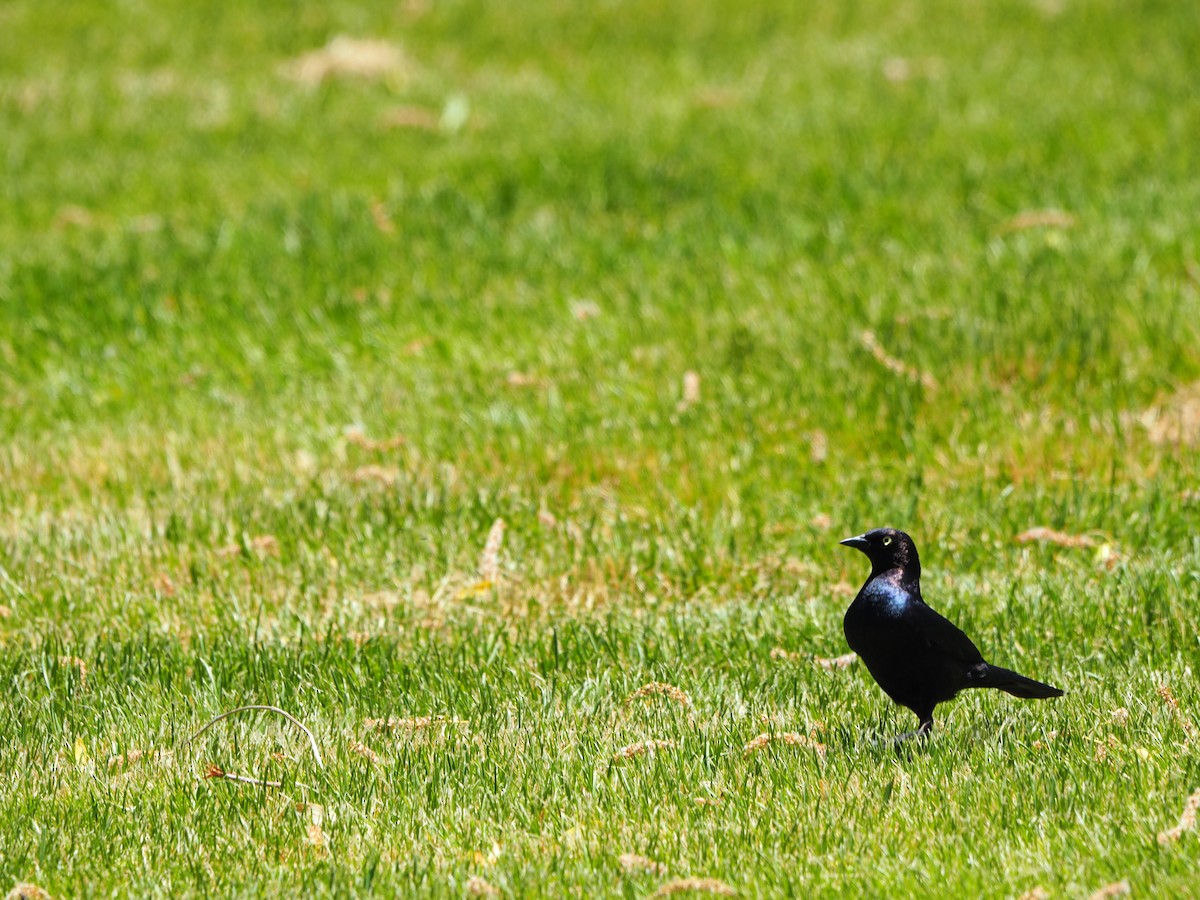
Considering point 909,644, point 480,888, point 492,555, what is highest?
point 909,644

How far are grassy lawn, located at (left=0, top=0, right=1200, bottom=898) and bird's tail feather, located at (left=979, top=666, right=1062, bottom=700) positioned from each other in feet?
0.35

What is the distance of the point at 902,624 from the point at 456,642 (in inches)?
68.0

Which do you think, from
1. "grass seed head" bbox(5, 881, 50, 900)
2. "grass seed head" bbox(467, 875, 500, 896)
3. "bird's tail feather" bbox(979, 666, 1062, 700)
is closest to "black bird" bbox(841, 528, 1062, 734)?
"bird's tail feather" bbox(979, 666, 1062, 700)

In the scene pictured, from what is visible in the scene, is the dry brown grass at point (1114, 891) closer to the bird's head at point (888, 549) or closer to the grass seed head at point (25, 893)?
the bird's head at point (888, 549)

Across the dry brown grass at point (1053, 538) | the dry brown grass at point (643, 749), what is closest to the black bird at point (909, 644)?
the dry brown grass at point (643, 749)

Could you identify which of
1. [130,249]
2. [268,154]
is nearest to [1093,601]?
[130,249]

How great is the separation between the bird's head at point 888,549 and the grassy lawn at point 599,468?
0.48 m

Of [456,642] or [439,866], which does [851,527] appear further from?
[439,866]

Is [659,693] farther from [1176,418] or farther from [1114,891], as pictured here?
[1176,418]

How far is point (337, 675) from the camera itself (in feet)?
16.4

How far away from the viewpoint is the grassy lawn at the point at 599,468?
3.87 metres

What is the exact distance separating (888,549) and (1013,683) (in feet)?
1.64

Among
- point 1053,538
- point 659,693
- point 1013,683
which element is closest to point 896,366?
point 1053,538

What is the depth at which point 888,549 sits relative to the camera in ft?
14.3
